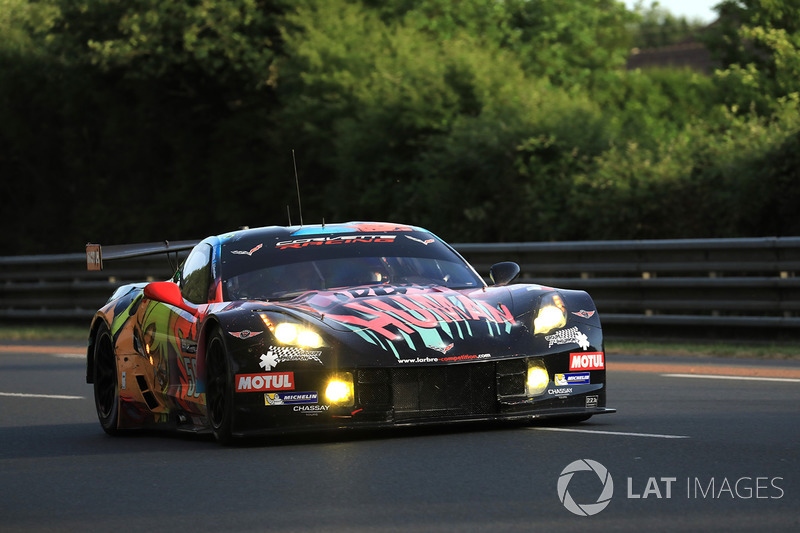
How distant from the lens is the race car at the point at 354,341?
8.42 meters

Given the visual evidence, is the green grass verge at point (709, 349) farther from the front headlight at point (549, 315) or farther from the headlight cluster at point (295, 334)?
the headlight cluster at point (295, 334)

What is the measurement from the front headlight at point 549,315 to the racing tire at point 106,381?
10.3 ft

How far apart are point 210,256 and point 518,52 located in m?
25.2

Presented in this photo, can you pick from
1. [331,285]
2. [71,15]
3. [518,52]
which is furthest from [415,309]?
[71,15]

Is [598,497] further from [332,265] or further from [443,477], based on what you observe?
[332,265]

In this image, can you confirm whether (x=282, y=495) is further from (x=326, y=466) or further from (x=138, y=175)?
(x=138, y=175)

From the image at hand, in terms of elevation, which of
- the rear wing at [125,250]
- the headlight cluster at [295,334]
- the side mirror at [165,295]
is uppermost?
the rear wing at [125,250]

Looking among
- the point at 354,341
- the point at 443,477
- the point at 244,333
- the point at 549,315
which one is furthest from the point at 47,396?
the point at 443,477

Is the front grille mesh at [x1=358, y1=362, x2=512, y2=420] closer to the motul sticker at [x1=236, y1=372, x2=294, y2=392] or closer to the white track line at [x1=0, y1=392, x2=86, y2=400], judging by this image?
the motul sticker at [x1=236, y1=372, x2=294, y2=392]

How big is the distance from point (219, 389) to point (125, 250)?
291 centimetres

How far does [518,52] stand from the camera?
34.4m

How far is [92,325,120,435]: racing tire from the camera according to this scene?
34.2 ft

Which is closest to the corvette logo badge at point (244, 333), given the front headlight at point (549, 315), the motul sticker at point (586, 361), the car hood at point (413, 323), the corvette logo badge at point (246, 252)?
the car hood at point (413, 323)

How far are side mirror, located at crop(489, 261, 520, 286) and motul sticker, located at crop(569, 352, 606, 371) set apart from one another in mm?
989
